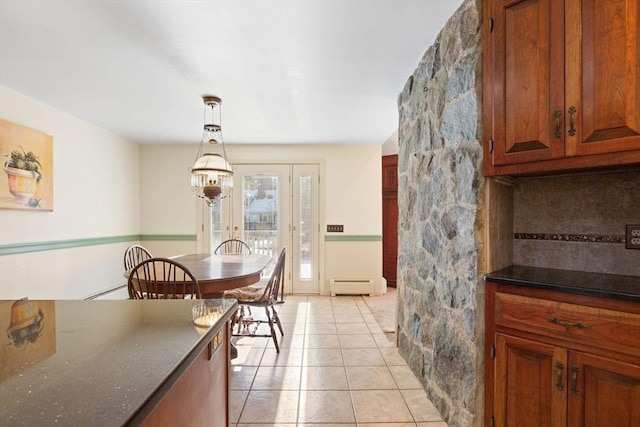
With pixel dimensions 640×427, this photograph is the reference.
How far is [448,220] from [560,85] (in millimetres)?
819

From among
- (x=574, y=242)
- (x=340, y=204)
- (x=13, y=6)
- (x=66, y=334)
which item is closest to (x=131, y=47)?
(x=13, y=6)

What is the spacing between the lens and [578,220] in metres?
1.67

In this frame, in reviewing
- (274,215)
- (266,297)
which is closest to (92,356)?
(266,297)

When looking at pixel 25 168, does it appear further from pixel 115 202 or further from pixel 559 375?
pixel 559 375

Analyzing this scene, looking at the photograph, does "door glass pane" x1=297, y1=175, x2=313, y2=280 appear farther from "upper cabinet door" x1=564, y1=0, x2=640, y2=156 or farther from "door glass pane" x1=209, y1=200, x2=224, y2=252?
"upper cabinet door" x1=564, y1=0, x2=640, y2=156

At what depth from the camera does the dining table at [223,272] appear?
7.77 feet

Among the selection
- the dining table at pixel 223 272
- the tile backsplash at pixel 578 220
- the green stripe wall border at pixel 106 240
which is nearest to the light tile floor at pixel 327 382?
the dining table at pixel 223 272

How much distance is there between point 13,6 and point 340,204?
390 centimetres

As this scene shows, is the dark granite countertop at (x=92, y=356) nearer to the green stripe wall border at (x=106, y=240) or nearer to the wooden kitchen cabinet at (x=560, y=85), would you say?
the wooden kitchen cabinet at (x=560, y=85)

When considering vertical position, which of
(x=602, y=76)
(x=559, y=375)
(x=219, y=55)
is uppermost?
(x=219, y=55)

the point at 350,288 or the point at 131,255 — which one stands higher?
the point at 131,255

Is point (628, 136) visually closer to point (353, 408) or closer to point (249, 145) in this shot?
point (353, 408)

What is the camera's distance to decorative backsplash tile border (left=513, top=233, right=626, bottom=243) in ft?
5.13

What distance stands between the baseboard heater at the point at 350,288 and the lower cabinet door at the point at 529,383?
3361 mm
